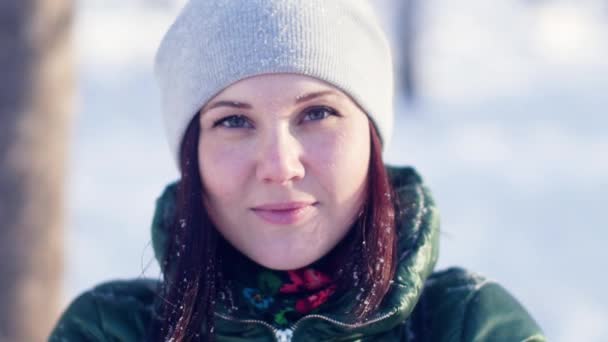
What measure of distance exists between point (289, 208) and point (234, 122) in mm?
250

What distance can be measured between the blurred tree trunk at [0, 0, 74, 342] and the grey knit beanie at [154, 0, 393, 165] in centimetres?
116

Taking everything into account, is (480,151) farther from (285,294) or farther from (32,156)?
(285,294)

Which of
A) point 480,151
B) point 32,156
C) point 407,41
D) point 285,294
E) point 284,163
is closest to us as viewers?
point 284,163

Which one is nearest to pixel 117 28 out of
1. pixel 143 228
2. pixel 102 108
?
pixel 102 108

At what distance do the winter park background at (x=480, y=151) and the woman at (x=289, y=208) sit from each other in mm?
186

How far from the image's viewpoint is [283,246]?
217 centimetres

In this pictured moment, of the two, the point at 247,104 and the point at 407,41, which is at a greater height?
the point at 407,41

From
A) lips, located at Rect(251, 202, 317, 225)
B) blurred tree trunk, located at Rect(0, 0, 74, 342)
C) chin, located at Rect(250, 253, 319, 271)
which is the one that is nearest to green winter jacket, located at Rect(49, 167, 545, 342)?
chin, located at Rect(250, 253, 319, 271)

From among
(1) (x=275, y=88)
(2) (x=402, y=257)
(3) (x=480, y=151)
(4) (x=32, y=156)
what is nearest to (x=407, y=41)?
(3) (x=480, y=151)

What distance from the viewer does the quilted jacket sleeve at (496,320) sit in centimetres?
219

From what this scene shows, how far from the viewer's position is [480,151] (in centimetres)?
1009

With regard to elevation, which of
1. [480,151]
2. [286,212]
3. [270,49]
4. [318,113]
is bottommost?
[480,151]

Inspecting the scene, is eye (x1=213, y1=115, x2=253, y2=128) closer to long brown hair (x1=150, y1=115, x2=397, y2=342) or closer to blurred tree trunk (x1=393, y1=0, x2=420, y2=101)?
long brown hair (x1=150, y1=115, x2=397, y2=342)

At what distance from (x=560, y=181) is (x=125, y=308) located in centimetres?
698
